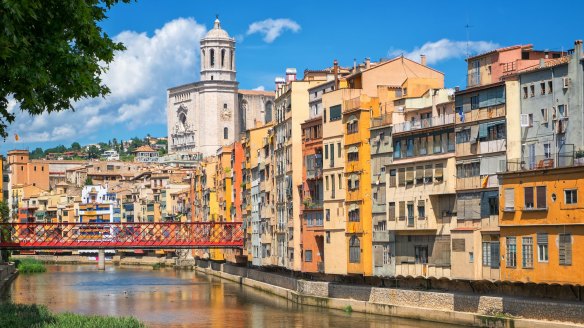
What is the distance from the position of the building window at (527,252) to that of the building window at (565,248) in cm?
175

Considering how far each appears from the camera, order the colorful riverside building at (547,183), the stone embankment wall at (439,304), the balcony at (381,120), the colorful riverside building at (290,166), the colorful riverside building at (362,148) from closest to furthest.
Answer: the stone embankment wall at (439,304), the colorful riverside building at (547,183), the balcony at (381,120), the colorful riverside building at (362,148), the colorful riverside building at (290,166)

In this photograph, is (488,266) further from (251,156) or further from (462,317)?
(251,156)

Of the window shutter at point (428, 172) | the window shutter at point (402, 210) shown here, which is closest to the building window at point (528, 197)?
the window shutter at point (428, 172)

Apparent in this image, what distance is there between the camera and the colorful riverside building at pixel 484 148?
45344 millimetres

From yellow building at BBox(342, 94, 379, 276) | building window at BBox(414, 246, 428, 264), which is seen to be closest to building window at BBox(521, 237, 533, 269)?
building window at BBox(414, 246, 428, 264)

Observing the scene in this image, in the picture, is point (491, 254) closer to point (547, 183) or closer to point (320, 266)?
point (547, 183)

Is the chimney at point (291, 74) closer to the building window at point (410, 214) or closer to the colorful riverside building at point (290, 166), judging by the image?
the colorful riverside building at point (290, 166)

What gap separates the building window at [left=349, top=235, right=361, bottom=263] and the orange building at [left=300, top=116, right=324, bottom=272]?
4728 millimetres

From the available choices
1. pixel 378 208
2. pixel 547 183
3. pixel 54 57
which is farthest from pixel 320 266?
pixel 54 57

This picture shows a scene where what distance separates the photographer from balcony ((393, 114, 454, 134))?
49875 mm

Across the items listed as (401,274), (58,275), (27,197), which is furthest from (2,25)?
(27,197)

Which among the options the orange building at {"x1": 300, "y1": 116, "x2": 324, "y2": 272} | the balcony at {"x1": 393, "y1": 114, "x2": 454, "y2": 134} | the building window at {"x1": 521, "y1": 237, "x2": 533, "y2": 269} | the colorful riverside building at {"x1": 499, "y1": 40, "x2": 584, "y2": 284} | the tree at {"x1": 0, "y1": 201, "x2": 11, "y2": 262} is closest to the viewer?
the colorful riverside building at {"x1": 499, "y1": 40, "x2": 584, "y2": 284}

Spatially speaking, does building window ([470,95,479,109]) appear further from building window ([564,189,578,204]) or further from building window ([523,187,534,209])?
building window ([564,189,578,204])

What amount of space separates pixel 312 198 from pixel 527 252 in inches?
940
